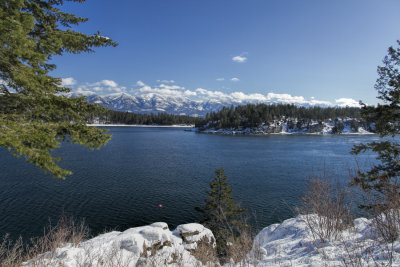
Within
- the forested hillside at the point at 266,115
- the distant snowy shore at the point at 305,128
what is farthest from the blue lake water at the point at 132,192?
the forested hillside at the point at 266,115

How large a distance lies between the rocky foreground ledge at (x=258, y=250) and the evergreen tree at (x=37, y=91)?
3690mm

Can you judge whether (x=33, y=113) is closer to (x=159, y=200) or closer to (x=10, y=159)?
(x=159, y=200)

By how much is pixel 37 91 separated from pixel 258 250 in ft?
30.2

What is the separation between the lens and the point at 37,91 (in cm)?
653

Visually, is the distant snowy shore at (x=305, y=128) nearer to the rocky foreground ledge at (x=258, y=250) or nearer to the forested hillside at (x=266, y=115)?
the forested hillside at (x=266, y=115)

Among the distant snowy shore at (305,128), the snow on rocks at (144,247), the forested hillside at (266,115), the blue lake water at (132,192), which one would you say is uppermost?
the forested hillside at (266,115)

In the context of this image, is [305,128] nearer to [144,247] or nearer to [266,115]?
[266,115]

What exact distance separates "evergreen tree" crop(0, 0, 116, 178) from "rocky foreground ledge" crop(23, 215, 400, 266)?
12.1 feet

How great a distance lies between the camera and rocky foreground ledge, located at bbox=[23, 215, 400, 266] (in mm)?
6156

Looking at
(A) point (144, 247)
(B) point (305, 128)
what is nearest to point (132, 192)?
(A) point (144, 247)

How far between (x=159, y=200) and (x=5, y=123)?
81.6 ft

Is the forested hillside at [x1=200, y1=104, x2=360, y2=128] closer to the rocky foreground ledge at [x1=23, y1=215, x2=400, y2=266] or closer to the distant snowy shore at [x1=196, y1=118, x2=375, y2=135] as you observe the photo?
the distant snowy shore at [x1=196, y1=118, x2=375, y2=135]

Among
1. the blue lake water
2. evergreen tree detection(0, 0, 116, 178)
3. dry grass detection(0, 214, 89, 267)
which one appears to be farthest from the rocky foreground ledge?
the blue lake water

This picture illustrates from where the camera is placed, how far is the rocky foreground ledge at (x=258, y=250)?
20.2ft
